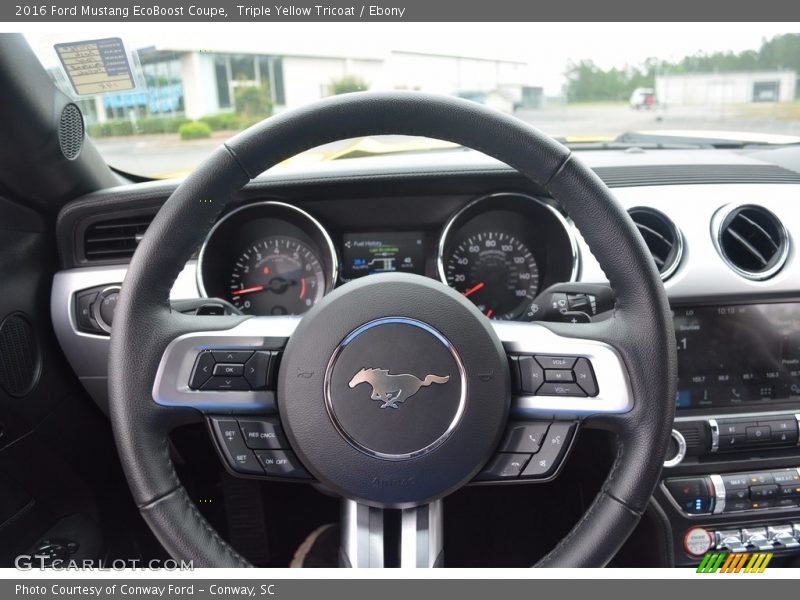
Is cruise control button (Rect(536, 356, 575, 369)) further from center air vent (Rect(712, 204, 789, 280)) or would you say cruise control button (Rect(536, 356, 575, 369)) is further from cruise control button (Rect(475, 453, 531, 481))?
center air vent (Rect(712, 204, 789, 280))

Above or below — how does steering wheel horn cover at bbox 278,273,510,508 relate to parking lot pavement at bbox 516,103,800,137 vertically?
below

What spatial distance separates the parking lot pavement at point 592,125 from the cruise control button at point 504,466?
1.22 m

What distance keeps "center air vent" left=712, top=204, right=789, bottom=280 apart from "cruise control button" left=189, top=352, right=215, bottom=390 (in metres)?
1.50

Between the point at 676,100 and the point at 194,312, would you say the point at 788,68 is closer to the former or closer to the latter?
the point at 676,100

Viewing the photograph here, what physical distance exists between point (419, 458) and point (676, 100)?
186cm

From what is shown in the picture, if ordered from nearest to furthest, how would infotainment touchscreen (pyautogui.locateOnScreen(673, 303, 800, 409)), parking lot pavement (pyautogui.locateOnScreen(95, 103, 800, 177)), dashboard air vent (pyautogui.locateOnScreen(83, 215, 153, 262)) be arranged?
infotainment touchscreen (pyautogui.locateOnScreen(673, 303, 800, 409)) → dashboard air vent (pyautogui.locateOnScreen(83, 215, 153, 262)) → parking lot pavement (pyautogui.locateOnScreen(95, 103, 800, 177))

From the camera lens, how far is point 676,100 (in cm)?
252

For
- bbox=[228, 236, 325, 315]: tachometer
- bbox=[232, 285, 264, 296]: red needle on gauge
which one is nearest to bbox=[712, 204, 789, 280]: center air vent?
bbox=[228, 236, 325, 315]: tachometer

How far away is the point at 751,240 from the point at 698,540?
2.93 ft

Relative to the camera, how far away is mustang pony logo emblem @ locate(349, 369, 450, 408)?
1238 mm

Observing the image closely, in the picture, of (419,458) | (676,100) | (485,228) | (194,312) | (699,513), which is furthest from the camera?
(676,100)

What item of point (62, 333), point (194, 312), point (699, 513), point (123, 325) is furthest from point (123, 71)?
point (699, 513)

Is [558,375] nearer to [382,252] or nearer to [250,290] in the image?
[382,252]

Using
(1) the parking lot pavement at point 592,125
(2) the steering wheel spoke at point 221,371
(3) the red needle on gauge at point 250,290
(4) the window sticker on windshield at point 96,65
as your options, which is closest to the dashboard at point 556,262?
(3) the red needle on gauge at point 250,290
